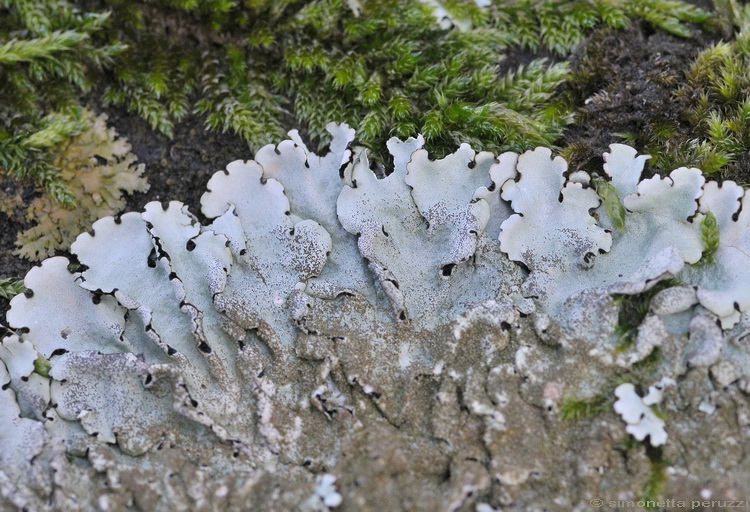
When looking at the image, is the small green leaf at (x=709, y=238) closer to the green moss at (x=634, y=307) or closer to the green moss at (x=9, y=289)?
the green moss at (x=634, y=307)

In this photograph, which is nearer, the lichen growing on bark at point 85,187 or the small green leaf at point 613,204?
the small green leaf at point 613,204

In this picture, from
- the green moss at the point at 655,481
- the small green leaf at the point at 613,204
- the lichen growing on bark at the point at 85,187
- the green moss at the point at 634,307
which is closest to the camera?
the green moss at the point at 655,481

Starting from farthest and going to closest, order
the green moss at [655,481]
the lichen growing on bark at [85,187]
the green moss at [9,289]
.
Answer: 1. the lichen growing on bark at [85,187]
2. the green moss at [9,289]
3. the green moss at [655,481]

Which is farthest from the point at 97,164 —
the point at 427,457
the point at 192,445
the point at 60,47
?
the point at 427,457

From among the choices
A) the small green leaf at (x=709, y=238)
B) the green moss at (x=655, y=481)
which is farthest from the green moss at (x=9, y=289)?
the small green leaf at (x=709, y=238)

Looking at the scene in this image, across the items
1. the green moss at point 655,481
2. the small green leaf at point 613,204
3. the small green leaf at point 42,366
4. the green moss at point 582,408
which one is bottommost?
the small green leaf at point 42,366

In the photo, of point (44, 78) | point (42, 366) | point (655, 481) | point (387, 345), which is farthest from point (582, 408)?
point (44, 78)

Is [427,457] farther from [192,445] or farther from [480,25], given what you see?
[480,25]
